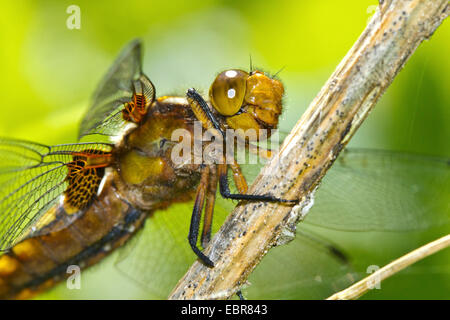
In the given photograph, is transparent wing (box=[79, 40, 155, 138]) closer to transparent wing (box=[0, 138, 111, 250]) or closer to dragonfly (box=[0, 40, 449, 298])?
dragonfly (box=[0, 40, 449, 298])

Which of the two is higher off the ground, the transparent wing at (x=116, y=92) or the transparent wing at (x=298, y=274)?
the transparent wing at (x=116, y=92)

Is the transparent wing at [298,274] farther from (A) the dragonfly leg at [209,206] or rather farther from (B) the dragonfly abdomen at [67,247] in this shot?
(B) the dragonfly abdomen at [67,247]

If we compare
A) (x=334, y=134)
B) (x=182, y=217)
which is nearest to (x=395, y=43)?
(x=334, y=134)

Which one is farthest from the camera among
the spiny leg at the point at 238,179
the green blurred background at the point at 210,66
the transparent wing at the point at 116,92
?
the green blurred background at the point at 210,66

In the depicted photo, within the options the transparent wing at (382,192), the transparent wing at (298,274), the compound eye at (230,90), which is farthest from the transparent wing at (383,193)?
the compound eye at (230,90)

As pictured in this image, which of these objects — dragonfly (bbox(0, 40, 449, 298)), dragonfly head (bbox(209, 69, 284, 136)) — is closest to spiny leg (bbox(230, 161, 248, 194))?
dragonfly (bbox(0, 40, 449, 298))

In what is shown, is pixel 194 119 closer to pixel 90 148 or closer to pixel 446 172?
pixel 90 148

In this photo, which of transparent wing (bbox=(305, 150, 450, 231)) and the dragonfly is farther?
transparent wing (bbox=(305, 150, 450, 231))
